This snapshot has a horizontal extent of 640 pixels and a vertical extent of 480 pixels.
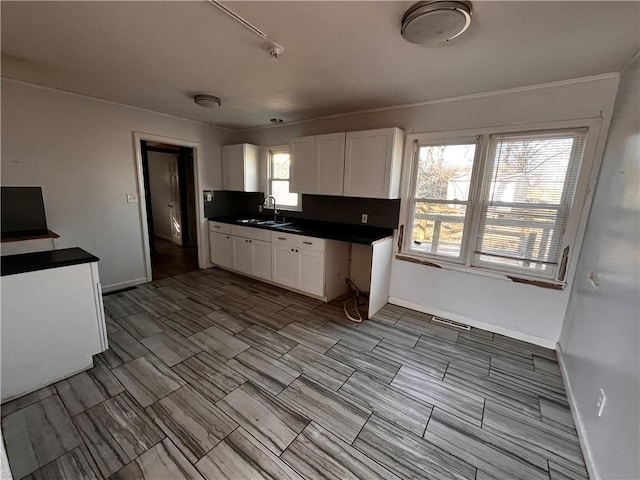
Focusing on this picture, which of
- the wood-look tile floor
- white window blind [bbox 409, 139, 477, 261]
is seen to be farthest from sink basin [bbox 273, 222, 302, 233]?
white window blind [bbox 409, 139, 477, 261]

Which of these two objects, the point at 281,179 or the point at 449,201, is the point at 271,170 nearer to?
the point at 281,179

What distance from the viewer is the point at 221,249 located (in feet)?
14.3

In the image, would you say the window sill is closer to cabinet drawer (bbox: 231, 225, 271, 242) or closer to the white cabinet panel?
cabinet drawer (bbox: 231, 225, 271, 242)

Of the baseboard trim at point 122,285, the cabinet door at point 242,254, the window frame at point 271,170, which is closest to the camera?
the baseboard trim at point 122,285

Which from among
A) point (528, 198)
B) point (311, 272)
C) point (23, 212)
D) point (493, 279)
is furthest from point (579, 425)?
point (23, 212)

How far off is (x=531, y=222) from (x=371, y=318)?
6.14 ft

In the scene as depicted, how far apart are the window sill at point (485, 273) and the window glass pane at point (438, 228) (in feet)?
0.38

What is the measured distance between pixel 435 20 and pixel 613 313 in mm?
1970

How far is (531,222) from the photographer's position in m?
2.47

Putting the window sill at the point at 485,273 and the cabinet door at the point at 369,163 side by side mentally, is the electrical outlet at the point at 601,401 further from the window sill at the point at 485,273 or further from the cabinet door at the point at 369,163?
the cabinet door at the point at 369,163

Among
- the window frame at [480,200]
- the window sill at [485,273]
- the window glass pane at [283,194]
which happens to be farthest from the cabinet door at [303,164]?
the window sill at [485,273]

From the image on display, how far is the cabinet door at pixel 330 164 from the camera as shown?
3.23m

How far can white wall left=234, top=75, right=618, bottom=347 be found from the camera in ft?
7.23

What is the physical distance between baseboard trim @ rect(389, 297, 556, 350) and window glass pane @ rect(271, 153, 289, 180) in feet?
8.35
